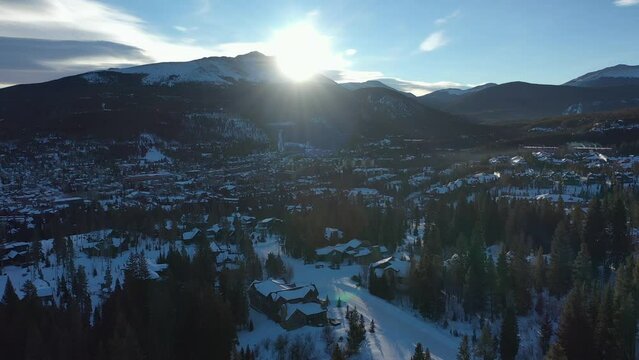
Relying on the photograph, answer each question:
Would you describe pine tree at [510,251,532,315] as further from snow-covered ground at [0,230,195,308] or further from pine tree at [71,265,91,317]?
pine tree at [71,265,91,317]

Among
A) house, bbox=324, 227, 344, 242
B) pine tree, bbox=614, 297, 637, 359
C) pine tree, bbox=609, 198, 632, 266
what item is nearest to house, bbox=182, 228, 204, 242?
house, bbox=324, 227, 344, 242

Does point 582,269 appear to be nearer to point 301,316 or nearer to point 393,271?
point 393,271

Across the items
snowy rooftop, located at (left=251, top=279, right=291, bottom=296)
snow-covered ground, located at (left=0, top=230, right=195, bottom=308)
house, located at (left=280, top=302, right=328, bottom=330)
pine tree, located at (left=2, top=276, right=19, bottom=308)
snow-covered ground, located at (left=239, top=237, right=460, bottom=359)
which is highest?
pine tree, located at (left=2, top=276, right=19, bottom=308)

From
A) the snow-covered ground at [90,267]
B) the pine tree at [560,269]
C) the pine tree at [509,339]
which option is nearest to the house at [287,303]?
the snow-covered ground at [90,267]

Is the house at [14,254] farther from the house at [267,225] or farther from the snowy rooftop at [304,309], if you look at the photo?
the snowy rooftop at [304,309]

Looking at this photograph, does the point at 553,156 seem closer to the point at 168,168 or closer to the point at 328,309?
the point at 168,168

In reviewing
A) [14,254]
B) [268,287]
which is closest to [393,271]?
[268,287]

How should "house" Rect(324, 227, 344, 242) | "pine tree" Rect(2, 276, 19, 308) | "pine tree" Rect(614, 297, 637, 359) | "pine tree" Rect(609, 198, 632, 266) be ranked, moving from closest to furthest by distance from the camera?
1. "pine tree" Rect(614, 297, 637, 359)
2. "pine tree" Rect(2, 276, 19, 308)
3. "pine tree" Rect(609, 198, 632, 266)
4. "house" Rect(324, 227, 344, 242)

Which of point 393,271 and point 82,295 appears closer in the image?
point 82,295

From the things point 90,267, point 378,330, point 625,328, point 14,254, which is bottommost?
point 90,267
